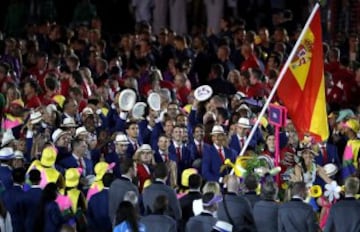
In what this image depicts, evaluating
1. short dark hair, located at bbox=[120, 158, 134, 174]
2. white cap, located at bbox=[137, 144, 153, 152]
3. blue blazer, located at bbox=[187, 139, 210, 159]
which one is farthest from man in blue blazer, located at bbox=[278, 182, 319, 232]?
blue blazer, located at bbox=[187, 139, 210, 159]

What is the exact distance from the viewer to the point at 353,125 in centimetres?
2702

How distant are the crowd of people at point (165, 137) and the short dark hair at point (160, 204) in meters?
0.01

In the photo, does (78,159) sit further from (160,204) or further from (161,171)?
(160,204)

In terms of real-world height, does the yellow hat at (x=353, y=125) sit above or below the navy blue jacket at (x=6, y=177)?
above

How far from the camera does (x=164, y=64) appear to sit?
32781 millimetres

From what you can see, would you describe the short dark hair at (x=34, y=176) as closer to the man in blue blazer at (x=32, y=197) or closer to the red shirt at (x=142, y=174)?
the man in blue blazer at (x=32, y=197)

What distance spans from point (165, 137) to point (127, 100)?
2216 millimetres

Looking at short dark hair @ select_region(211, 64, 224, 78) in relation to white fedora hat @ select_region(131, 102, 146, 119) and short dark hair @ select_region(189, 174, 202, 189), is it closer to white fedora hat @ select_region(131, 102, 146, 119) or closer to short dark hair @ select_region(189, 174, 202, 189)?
white fedora hat @ select_region(131, 102, 146, 119)

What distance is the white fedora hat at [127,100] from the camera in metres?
28.1

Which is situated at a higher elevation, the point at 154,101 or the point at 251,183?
the point at 154,101

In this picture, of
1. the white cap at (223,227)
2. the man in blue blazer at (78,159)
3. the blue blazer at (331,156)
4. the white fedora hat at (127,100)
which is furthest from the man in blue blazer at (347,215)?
the white fedora hat at (127,100)

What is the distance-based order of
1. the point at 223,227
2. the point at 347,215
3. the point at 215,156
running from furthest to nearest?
the point at 215,156, the point at 347,215, the point at 223,227

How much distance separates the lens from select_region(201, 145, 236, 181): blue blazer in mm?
25828

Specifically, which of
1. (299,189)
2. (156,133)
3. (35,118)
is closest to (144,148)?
Answer: (156,133)
